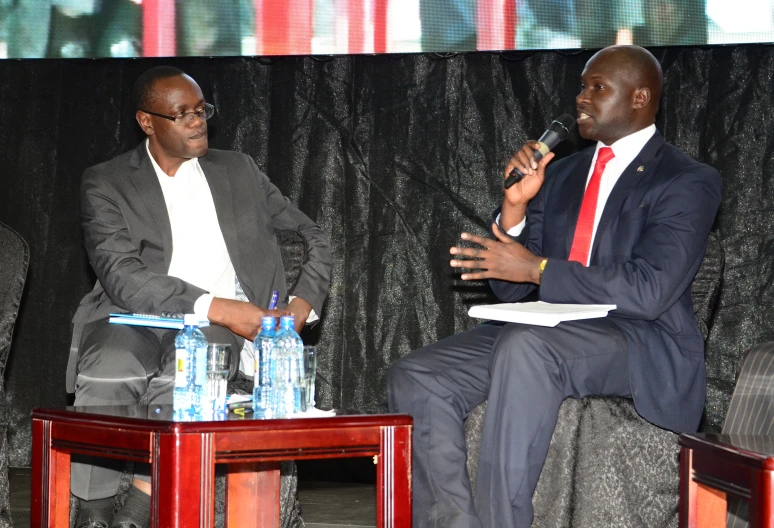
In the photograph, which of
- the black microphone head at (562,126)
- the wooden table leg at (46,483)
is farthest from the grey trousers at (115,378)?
the black microphone head at (562,126)

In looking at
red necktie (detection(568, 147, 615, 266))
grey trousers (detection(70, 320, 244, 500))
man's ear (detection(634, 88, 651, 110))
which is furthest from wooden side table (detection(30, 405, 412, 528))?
man's ear (detection(634, 88, 651, 110))

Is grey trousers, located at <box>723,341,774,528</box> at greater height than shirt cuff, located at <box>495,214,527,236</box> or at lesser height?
lesser

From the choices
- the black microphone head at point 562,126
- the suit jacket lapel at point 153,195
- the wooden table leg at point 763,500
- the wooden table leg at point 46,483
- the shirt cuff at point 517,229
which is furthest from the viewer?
the suit jacket lapel at point 153,195

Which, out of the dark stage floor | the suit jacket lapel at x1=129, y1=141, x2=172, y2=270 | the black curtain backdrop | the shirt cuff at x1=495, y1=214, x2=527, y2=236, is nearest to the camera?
the shirt cuff at x1=495, y1=214, x2=527, y2=236

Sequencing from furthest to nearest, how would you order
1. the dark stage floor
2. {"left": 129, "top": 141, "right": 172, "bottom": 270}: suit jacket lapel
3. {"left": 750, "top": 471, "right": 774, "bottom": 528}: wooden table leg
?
the dark stage floor → {"left": 129, "top": 141, "right": 172, "bottom": 270}: suit jacket lapel → {"left": 750, "top": 471, "right": 774, "bottom": 528}: wooden table leg

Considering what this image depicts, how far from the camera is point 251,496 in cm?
274

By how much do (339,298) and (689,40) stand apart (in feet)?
6.07

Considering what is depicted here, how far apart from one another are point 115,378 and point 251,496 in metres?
0.60

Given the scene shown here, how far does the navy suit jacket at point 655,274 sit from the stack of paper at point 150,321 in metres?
1.09

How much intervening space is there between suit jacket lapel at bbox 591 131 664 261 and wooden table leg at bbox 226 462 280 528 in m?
1.21

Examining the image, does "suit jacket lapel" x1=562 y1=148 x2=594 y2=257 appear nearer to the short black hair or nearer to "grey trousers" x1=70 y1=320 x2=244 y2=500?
"grey trousers" x1=70 y1=320 x2=244 y2=500

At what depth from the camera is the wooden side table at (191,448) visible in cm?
201

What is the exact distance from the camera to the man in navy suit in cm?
262

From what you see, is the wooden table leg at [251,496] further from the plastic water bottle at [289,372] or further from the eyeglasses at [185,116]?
the eyeglasses at [185,116]
